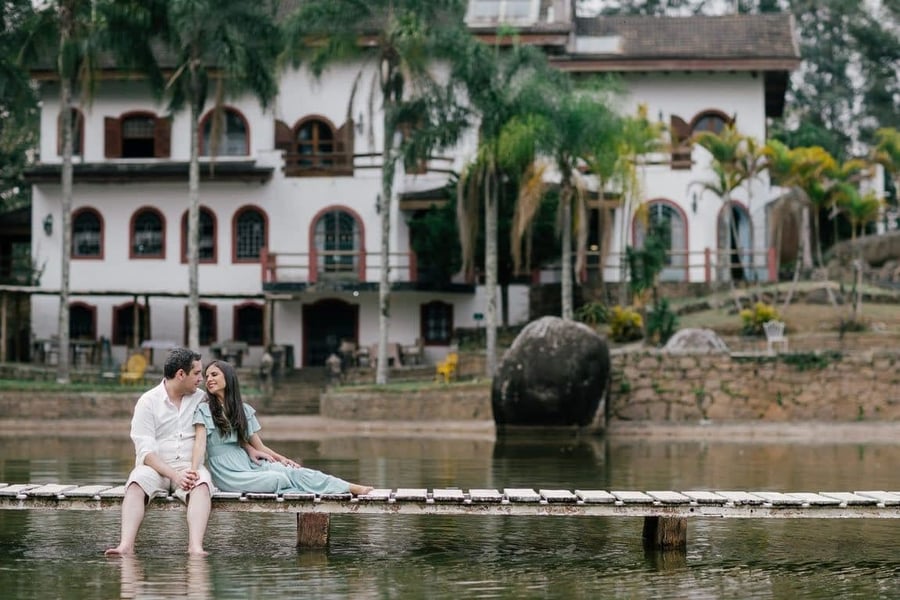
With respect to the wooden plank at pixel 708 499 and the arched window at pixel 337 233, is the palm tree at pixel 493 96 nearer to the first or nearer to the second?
the arched window at pixel 337 233

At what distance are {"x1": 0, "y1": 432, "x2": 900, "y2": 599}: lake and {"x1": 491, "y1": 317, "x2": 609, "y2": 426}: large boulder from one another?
10522 mm

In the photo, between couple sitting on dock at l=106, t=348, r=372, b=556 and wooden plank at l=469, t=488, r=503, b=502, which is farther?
wooden plank at l=469, t=488, r=503, b=502

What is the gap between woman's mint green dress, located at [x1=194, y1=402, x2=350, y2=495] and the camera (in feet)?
41.9

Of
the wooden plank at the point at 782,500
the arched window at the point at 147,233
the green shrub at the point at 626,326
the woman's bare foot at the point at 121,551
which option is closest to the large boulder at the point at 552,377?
the green shrub at the point at 626,326

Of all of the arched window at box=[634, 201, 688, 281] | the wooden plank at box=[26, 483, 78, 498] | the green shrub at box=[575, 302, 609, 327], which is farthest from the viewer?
the arched window at box=[634, 201, 688, 281]

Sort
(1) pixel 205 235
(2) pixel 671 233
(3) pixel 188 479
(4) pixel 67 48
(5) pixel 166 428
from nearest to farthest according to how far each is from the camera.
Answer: (3) pixel 188 479 < (5) pixel 166 428 < (4) pixel 67 48 < (2) pixel 671 233 < (1) pixel 205 235

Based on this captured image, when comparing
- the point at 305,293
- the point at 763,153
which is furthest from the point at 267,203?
the point at 763,153

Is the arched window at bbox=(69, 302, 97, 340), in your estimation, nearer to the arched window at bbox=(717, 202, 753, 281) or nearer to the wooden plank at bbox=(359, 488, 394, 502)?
the arched window at bbox=(717, 202, 753, 281)

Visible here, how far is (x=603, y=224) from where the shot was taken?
39.8 metres

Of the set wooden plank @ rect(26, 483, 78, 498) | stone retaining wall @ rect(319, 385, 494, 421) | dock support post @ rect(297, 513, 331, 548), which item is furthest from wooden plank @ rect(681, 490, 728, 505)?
stone retaining wall @ rect(319, 385, 494, 421)

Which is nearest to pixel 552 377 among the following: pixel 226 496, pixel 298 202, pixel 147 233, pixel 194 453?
pixel 298 202

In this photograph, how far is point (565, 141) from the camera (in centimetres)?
3812

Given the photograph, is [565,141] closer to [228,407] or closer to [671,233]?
[671,233]

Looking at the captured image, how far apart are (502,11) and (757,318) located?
51.4 feet
